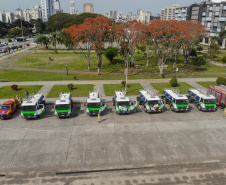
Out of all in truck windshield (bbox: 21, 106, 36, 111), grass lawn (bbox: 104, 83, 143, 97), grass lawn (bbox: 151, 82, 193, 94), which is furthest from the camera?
grass lawn (bbox: 151, 82, 193, 94)

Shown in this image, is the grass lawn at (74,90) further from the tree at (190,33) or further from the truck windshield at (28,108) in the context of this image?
the tree at (190,33)

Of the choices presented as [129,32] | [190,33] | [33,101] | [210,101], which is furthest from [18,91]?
[190,33]

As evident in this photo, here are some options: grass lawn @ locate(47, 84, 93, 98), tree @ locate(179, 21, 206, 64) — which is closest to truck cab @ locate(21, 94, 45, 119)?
grass lawn @ locate(47, 84, 93, 98)

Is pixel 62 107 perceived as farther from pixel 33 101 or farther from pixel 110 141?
pixel 110 141

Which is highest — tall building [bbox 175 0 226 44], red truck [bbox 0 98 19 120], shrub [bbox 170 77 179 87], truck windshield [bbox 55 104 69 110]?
tall building [bbox 175 0 226 44]

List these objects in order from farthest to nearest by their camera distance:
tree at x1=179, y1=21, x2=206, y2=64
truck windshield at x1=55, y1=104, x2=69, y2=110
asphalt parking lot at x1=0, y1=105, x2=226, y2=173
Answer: tree at x1=179, y1=21, x2=206, y2=64 → truck windshield at x1=55, y1=104, x2=69, y2=110 → asphalt parking lot at x1=0, y1=105, x2=226, y2=173

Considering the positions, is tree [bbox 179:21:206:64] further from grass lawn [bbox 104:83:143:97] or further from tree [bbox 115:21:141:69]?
grass lawn [bbox 104:83:143:97]

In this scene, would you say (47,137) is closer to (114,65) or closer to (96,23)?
(96,23)
